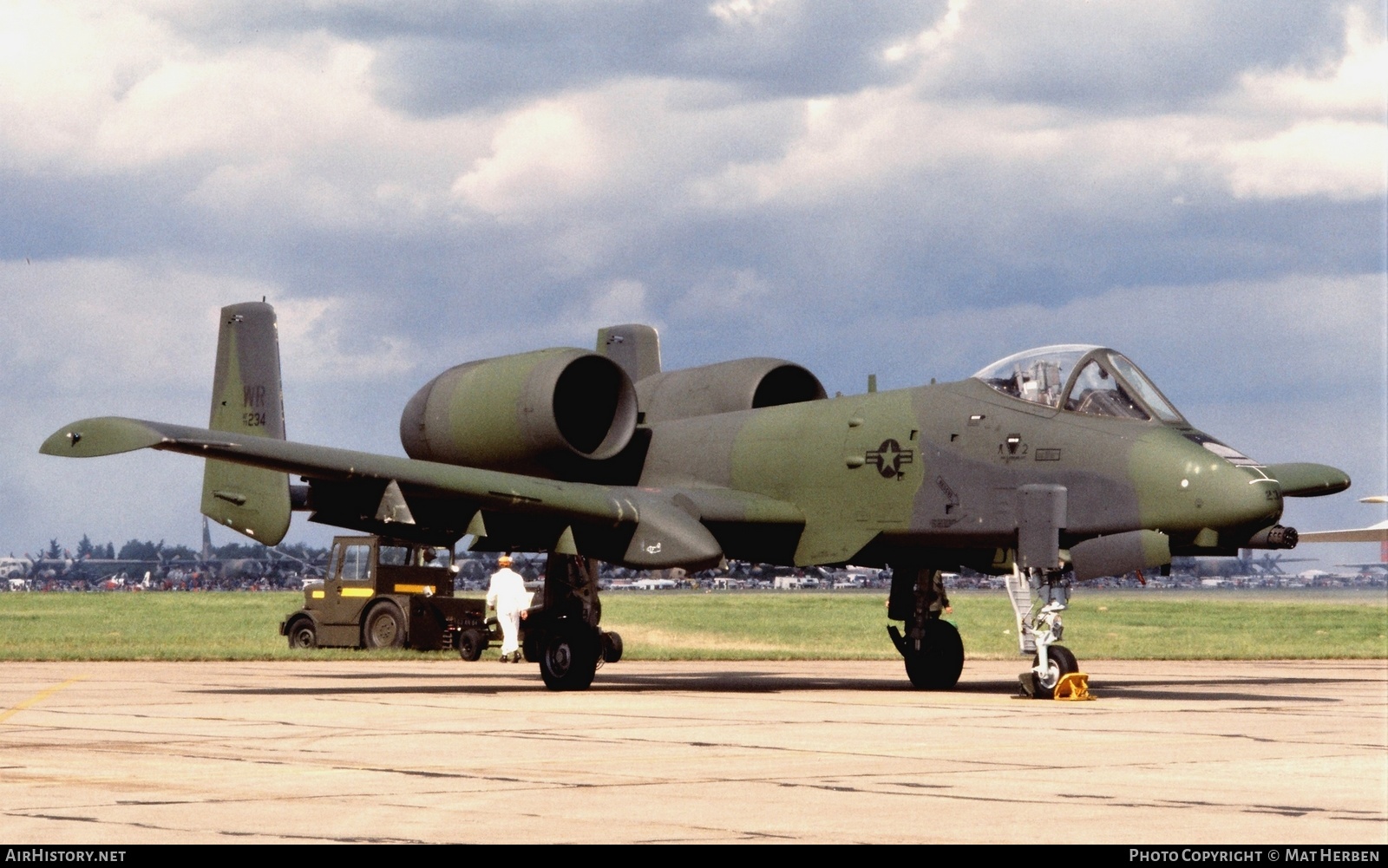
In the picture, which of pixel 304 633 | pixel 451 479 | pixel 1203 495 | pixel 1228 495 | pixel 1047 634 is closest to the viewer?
pixel 1228 495

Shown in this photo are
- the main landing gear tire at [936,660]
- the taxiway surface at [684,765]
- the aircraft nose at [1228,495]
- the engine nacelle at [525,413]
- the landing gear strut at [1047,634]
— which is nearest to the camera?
the taxiway surface at [684,765]

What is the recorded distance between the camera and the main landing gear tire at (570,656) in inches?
801

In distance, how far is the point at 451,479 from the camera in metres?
19.2

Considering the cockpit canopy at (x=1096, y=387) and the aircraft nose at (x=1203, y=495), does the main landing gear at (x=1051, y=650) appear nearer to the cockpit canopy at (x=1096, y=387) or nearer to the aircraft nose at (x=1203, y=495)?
the aircraft nose at (x=1203, y=495)

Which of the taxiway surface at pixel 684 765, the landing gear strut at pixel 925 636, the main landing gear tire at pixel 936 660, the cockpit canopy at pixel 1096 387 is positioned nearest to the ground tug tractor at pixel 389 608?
the landing gear strut at pixel 925 636

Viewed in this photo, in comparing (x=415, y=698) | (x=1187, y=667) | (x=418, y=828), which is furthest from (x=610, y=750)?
(x=1187, y=667)

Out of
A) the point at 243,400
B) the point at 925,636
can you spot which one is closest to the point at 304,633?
the point at 243,400

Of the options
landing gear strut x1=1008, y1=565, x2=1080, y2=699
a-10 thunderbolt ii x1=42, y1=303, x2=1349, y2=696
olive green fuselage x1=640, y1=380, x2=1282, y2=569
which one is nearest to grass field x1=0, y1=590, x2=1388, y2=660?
a-10 thunderbolt ii x1=42, y1=303, x2=1349, y2=696

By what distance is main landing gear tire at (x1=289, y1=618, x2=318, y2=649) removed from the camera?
34.3 meters

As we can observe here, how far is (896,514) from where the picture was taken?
65.3ft

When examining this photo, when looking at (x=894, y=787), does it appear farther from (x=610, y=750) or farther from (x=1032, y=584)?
(x=1032, y=584)

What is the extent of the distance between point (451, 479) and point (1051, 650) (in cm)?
656

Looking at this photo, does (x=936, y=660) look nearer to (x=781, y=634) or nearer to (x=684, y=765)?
(x=684, y=765)

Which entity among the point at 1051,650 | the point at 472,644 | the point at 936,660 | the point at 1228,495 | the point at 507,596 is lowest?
the point at 472,644
